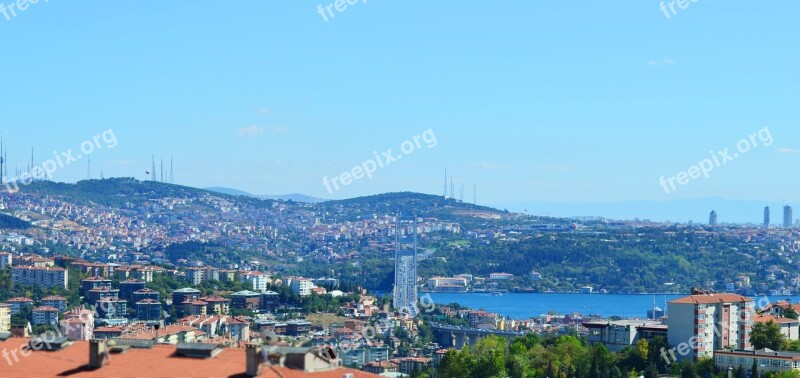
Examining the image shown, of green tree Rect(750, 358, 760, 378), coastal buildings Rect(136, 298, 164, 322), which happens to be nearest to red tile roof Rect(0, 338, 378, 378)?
green tree Rect(750, 358, 760, 378)

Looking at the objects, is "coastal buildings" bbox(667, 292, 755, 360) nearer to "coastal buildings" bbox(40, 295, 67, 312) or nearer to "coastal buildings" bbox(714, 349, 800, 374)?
"coastal buildings" bbox(714, 349, 800, 374)

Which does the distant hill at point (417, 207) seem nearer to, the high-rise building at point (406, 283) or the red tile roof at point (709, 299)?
the high-rise building at point (406, 283)

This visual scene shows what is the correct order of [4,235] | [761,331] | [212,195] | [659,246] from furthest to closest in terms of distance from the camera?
[212,195]
[659,246]
[4,235]
[761,331]

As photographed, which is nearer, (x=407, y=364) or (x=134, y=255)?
(x=407, y=364)

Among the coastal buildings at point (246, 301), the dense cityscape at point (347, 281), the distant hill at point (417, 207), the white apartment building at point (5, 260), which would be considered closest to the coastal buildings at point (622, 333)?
the dense cityscape at point (347, 281)

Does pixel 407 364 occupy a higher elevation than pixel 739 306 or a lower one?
lower

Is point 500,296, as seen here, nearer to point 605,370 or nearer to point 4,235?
point 4,235

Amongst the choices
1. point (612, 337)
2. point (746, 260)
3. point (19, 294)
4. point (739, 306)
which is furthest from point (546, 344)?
point (746, 260)
